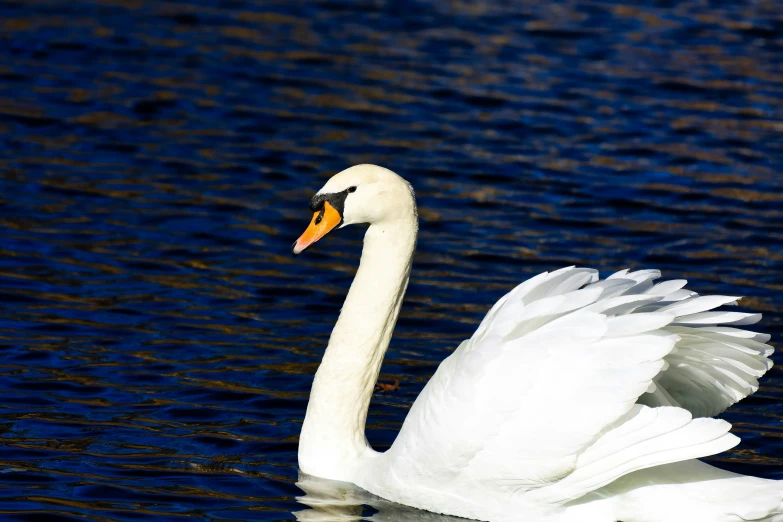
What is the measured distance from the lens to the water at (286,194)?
707 centimetres

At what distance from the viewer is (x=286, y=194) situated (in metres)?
11.6

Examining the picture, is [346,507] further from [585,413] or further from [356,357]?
[585,413]

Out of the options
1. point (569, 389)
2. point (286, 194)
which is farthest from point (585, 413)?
point (286, 194)

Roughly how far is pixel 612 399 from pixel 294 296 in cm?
429

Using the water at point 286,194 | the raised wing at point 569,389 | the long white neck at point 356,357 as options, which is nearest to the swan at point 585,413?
the raised wing at point 569,389

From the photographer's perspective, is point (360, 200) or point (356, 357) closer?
point (360, 200)

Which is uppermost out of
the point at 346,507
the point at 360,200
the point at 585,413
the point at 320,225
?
the point at 360,200

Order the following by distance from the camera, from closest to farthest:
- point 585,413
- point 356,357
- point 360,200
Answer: point 585,413, point 360,200, point 356,357

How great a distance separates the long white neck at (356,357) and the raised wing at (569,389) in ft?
1.87

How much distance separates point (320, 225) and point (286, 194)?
5.17 meters

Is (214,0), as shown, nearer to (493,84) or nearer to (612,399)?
(493,84)

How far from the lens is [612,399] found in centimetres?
540

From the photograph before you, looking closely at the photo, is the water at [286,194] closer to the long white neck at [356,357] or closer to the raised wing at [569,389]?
the long white neck at [356,357]

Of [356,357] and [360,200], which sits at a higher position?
[360,200]
